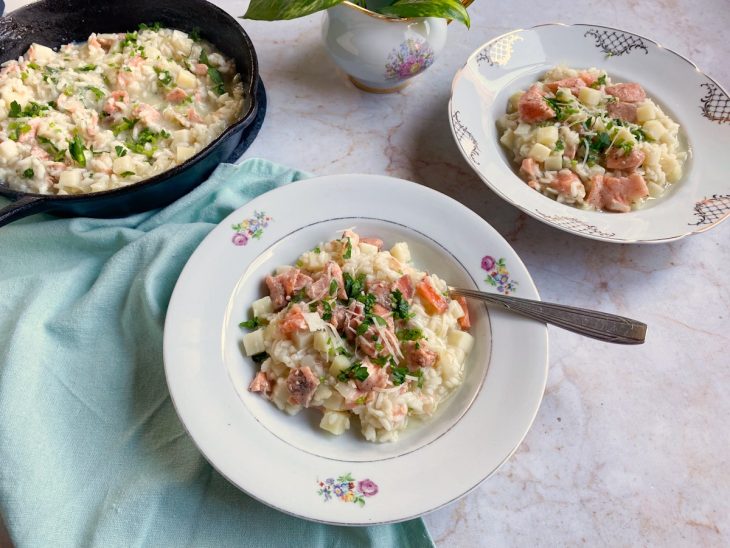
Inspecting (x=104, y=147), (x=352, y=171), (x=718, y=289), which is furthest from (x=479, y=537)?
(x=104, y=147)

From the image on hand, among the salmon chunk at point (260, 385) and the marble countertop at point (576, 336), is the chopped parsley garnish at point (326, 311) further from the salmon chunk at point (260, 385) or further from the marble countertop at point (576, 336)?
the marble countertop at point (576, 336)

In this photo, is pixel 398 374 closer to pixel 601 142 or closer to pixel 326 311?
pixel 326 311

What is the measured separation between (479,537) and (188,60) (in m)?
1.85

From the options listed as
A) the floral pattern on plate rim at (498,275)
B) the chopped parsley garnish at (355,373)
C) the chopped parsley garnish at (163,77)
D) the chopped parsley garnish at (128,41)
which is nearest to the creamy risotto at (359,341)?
the chopped parsley garnish at (355,373)

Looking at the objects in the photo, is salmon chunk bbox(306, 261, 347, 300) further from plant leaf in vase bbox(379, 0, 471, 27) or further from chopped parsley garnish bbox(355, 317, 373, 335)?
plant leaf in vase bbox(379, 0, 471, 27)

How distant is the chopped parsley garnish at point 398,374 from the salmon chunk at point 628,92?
1314 millimetres

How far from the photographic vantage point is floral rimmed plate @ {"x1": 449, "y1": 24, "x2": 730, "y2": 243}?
180 cm

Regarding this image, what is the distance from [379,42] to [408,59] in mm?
120

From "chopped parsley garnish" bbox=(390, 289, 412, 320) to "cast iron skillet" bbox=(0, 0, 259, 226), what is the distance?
0.70 metres

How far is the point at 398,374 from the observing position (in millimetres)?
1467

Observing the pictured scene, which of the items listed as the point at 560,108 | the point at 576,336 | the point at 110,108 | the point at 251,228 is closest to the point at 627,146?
the point at 560,108

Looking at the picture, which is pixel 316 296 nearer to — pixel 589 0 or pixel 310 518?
pixel 310 518

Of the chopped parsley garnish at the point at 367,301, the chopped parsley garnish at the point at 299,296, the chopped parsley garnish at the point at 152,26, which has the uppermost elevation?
the chopped parsley garnish at the point at 152,26

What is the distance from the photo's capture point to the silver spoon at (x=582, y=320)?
1497mm
